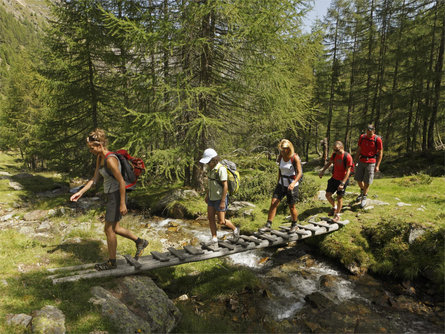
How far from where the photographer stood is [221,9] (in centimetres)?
952

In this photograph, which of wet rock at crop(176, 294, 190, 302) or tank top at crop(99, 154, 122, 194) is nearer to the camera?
tank top at crop(99, 154, 122, 194)

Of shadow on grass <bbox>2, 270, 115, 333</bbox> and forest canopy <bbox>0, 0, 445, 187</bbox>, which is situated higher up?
forest canopy <bbox>0, 0, 445, 187</bbox>

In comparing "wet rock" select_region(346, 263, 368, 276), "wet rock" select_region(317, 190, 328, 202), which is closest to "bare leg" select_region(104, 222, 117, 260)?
"wet rock" select_region(346, 263, 368, 276)

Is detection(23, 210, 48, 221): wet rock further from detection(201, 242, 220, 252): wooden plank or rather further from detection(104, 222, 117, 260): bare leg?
detection(201, 242, 220, 252): wooden plank

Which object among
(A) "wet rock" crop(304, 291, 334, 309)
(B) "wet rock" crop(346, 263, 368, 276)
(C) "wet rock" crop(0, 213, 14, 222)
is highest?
(B) "wet rock" crop(346, 263, 368, 276)

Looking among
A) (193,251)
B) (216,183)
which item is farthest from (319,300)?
(216,183)

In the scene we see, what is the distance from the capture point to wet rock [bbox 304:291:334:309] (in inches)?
211

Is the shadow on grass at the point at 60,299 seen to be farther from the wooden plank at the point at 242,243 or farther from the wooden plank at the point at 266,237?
the wooden plank at the point at 266,237

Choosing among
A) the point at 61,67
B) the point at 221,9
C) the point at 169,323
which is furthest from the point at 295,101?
the point at 61,67

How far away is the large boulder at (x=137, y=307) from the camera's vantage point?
13.0 feet

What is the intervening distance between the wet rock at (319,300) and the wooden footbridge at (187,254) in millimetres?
1455

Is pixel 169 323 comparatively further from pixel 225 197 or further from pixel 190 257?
pixel 225 197

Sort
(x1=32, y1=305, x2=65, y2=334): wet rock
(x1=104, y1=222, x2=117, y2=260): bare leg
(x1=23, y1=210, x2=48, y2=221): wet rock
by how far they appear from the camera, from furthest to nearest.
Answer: (x1=23, y1=210, x2=48, y2=221): wet rock
(x1=104, y1=222, x2=117, y2=260): bare leg
(x1=32, y1=305, x2=65, y2=334): wet rock

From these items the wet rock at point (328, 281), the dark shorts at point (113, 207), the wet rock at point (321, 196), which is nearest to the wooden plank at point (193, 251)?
the dark shorts at point (113, 207)
